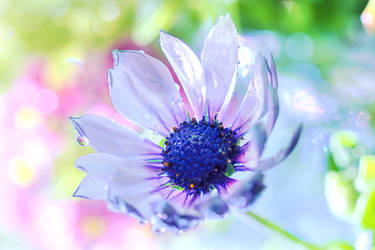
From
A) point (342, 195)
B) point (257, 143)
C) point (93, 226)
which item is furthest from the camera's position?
point (93, 226)

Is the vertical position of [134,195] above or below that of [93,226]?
above

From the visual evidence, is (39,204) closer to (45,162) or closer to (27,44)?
(45,162)

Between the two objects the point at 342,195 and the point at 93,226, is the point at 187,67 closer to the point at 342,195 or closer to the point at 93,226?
the point at 342,195

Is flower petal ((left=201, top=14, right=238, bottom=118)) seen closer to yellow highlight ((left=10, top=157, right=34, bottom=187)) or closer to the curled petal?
the curled petal

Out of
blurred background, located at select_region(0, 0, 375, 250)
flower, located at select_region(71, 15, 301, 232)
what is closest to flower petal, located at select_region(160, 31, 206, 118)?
flower, located at select_region(71, 15, 301, 232)

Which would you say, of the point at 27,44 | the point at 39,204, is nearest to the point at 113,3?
the point at 27,44

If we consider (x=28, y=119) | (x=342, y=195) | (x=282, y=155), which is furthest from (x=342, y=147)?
(x=28, y=119)
